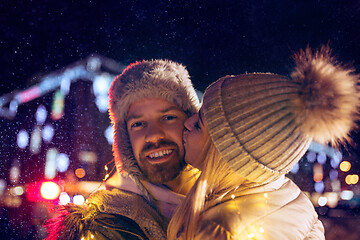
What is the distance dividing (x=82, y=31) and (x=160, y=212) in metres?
3.55

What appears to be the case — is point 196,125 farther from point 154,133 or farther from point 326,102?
point 326,102

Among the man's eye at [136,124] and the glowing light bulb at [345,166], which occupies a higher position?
the glowing light bulb at [345,166]

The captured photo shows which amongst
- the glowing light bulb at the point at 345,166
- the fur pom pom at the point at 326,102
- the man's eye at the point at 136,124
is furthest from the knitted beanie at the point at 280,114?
the glowing light bulb at the point at 345,166

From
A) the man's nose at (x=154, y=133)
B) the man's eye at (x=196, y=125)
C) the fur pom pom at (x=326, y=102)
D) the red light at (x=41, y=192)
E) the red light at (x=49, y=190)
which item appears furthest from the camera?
the red light at (x=49, y=190)

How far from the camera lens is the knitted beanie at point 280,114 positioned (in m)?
1.06

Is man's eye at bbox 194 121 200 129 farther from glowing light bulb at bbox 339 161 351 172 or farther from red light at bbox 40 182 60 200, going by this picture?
glowing light bulb at bbox 339 161 351 172

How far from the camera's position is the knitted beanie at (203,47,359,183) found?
1063 millimetres

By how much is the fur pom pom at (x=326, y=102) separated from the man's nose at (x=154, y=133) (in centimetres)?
103

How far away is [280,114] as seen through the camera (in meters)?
1.14

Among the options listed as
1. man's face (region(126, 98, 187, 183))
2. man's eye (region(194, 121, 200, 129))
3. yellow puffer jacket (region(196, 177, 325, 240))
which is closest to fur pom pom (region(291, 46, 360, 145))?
yellow puffer jacket (region(196, 177, 325, 240))

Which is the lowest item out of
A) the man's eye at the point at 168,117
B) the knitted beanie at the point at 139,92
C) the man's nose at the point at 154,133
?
the man's nose at the point at 154,133

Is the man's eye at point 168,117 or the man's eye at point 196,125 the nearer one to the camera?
the man's eye at point 196,125

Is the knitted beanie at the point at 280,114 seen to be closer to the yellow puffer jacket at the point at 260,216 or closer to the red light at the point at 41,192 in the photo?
the yellow puffer jacket at the point at 260,216

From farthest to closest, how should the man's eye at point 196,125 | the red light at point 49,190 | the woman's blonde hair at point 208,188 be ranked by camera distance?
the red light at point 49,190
the man's eye at point 196,125
the woman's blonde hair at point 208,188
